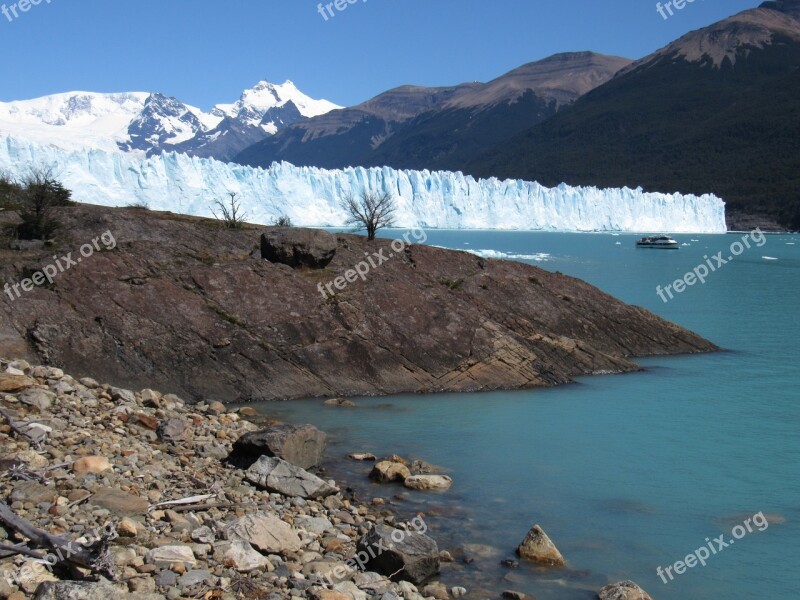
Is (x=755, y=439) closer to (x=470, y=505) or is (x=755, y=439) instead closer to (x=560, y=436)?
(x=560, y=436)

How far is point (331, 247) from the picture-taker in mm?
19469

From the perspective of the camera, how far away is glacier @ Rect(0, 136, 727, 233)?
6925cm

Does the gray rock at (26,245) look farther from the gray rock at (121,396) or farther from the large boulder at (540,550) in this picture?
the large boulder at (540,550)

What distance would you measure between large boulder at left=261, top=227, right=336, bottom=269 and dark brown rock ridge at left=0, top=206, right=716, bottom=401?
0.35 m

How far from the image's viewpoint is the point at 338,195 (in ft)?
284

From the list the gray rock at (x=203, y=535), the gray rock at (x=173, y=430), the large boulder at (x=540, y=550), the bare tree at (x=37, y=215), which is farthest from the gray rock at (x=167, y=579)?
the bare tree at (x=37, y=215)

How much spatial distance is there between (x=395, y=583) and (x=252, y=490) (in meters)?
2.64

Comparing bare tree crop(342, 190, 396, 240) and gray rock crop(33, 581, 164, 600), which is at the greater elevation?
bare tree crop(342, 190, 396, 240)

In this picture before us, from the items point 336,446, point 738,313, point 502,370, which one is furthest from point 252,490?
point 738,313

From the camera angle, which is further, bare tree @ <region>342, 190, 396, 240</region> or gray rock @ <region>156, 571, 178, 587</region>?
bare tree @ <region>342, 190, 396, 240</region>

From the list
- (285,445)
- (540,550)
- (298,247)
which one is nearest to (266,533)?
(285,445)

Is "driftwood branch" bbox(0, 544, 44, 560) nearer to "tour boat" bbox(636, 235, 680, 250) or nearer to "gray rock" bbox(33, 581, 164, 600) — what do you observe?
"gray rock" bbox(33, 581, 164, 600)
